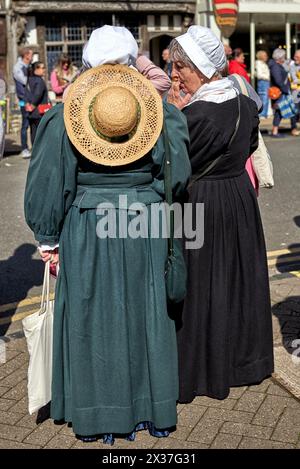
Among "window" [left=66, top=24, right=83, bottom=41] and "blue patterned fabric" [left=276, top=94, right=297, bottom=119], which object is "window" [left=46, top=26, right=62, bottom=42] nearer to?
"window" [left=66, top=24, right=83, bottom=41]

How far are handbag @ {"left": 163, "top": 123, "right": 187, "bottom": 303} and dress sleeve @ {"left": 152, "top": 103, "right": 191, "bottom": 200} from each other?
0.10ft

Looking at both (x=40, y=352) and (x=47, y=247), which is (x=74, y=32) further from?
(x=40, y=352)

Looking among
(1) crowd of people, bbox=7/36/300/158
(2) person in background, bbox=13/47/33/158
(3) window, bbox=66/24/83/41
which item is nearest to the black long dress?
(1) crowd of people, bbox=7/36/300/158

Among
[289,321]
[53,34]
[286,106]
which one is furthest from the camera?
[53,34]

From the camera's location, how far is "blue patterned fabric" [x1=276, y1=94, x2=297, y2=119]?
584 inches

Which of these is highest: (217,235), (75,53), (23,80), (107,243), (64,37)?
(64,37)

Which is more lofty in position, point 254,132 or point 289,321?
point 254,132

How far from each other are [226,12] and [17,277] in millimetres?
13605

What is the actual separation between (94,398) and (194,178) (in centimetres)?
123

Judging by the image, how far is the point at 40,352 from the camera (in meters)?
3.43

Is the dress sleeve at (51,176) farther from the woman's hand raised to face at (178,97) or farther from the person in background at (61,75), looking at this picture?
the person in background at (61,75)

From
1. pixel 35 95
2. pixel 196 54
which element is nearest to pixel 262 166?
pixel 196 54

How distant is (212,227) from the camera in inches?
147

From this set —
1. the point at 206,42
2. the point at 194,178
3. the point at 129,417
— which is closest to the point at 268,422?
the point at 129,417
